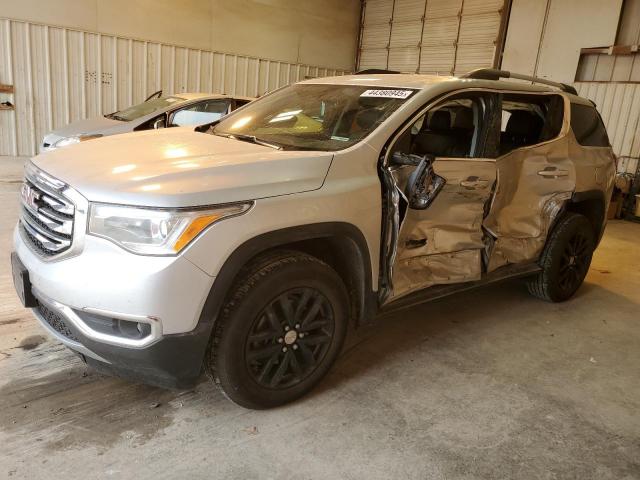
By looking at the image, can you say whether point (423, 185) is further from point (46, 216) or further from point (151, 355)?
point (46, 216)

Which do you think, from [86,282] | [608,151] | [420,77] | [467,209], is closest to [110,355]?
[86,282]

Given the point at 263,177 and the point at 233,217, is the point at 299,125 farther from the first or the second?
the point at 233,217

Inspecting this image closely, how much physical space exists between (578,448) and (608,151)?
297 centimetres

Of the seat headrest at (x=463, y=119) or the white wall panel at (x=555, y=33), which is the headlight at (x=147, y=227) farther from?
the white wall panel at (x=555, y=33)

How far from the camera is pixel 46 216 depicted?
226 cm

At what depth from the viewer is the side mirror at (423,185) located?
269 cm

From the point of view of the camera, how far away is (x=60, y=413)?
2381 mm

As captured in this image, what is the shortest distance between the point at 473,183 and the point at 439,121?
2.67 feet

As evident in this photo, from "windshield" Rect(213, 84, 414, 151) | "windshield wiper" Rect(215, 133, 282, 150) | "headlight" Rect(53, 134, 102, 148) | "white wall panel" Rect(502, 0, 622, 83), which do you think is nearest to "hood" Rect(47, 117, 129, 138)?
"headlight" Rect(53, 134, 102, 148)

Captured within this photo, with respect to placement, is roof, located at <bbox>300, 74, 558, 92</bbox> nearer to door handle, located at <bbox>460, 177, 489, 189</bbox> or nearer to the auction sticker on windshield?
the auction sticker on windshield

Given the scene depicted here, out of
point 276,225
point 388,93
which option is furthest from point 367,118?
point 276,225

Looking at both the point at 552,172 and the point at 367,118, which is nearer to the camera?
the point at 367,118

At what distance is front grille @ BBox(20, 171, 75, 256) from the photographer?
2119 mm

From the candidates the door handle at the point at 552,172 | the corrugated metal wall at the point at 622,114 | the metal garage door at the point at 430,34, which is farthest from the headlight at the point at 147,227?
the metal garage door at the point at 430,34
